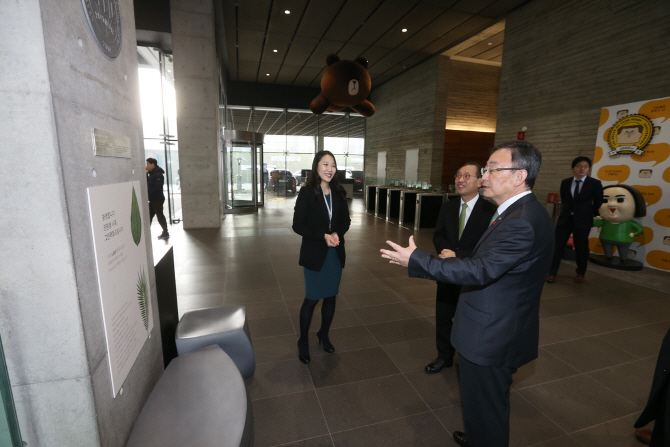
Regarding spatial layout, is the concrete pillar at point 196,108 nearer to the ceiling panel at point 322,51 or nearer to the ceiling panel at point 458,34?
the ceiling panel at point 322,51

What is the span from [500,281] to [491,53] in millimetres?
12367

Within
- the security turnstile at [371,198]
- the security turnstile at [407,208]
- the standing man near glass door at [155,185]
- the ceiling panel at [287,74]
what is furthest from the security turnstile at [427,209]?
the ceiling panel at [287,74]

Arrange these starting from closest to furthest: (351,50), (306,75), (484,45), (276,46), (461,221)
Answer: (461,221), (484,45), (276,46), (351,50), (306,75)

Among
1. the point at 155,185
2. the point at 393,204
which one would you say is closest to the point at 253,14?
the point at 155,185

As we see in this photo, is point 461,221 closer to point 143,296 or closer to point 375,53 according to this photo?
point 143,296

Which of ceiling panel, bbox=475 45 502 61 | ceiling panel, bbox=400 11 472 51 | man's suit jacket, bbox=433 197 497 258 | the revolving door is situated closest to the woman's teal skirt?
man's suit jacket, bbox=433 197 497 258

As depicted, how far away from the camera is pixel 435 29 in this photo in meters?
9.38

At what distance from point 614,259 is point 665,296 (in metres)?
1.63

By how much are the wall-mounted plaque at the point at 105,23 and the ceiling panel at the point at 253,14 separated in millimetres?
8127

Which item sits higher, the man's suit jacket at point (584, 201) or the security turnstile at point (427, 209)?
the man's suit jacket at point (584, 201)

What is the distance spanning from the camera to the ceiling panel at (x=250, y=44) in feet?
32.7

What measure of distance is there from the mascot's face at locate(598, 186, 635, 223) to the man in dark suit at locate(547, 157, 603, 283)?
2.79 feet

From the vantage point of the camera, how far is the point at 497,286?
1.50 metres

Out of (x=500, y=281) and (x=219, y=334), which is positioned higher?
(x=500, y=281)
